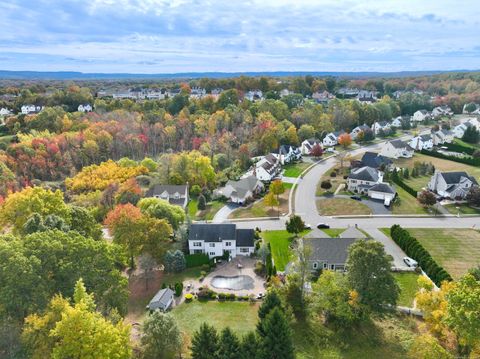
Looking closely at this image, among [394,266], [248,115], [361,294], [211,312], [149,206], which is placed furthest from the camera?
[248,115]

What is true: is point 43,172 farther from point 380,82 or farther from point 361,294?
point 380,82

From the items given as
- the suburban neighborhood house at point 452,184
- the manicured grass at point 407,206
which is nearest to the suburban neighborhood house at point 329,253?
the manicured grass at point 407,206

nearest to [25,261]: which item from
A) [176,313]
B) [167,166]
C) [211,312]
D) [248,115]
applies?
[176,313]

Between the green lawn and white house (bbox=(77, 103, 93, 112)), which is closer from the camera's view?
the green lawn

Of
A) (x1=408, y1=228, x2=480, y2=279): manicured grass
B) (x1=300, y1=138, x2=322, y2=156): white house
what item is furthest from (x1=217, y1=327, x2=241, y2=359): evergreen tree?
(x1=300, y1=138, x2=322, y2=156): white house

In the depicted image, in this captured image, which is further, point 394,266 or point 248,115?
point 248,115

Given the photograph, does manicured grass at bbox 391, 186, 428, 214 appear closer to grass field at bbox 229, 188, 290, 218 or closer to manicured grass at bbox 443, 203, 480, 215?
manicured grass at bbox 443, 203, 480, 215

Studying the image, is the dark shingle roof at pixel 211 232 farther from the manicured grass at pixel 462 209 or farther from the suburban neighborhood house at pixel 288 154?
the suburban neighborhood house at pixel 288 154
